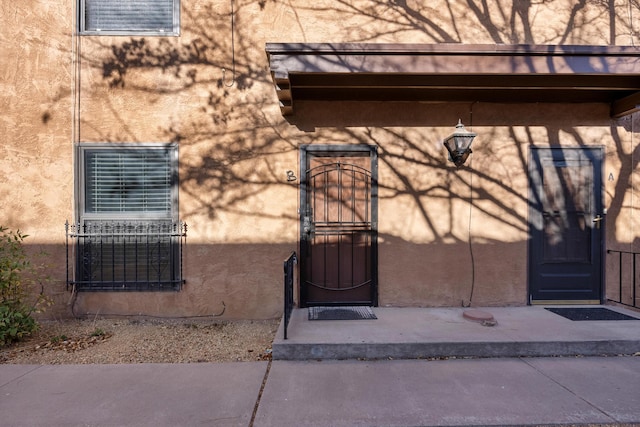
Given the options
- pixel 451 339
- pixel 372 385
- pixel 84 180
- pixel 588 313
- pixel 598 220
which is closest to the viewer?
pixel 372 385

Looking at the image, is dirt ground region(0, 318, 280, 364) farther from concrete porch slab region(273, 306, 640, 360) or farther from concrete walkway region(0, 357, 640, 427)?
concrete porch slab region(273, 306, 640, 360)

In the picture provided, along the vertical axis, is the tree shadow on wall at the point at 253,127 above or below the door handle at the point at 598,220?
above

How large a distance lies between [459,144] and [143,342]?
4763 millimetres

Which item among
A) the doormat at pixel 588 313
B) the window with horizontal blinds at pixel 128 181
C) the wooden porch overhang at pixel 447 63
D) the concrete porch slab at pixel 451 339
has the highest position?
the wooden porch overhang at pixel 447 63

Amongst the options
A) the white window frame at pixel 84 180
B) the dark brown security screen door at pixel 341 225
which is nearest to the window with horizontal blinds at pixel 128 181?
the white window frame at pixel 84 180

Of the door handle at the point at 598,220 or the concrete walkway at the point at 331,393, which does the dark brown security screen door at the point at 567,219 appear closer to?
the door handle at the point at 598,220

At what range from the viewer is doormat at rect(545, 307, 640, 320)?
4.44 meters

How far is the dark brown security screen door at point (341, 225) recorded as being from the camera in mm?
4980

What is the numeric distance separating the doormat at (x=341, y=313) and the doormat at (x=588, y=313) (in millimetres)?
2568

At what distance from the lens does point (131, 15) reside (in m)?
5.00

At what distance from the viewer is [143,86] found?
16.1 ft

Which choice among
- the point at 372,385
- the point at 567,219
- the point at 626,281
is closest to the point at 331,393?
the point at 372,385

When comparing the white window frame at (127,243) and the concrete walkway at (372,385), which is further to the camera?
the white window frame at (127,243)

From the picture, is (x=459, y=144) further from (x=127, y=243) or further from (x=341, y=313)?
(x=127, y=243)
